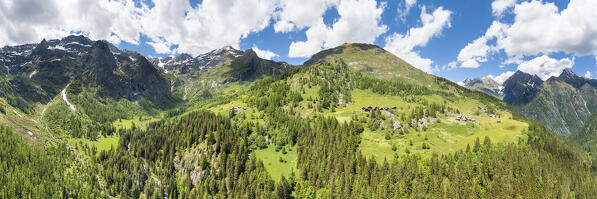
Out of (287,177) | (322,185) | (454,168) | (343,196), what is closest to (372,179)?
(343,196)

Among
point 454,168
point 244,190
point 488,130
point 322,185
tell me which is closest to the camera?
point 454,168


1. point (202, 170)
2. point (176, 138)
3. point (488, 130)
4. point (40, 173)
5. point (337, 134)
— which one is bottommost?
point (40, 173)

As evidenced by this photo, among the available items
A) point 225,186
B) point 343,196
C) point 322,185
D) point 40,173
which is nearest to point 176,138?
point 225,186

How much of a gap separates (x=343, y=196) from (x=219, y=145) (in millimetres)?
97064

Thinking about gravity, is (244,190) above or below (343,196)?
below

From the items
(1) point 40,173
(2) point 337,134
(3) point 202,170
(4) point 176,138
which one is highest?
(2) point 337,134

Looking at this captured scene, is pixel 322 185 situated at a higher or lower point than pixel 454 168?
lower

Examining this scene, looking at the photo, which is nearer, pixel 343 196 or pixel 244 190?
pixel 343 196

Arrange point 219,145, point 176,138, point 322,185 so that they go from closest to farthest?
point 322,185 → point 219,145 → point 176,138

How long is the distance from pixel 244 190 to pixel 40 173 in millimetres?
144812

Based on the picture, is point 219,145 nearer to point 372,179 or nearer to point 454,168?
point 372,179

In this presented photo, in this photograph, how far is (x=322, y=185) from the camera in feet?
439

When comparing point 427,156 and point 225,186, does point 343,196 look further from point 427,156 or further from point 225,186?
point 225,186

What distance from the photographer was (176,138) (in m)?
194
